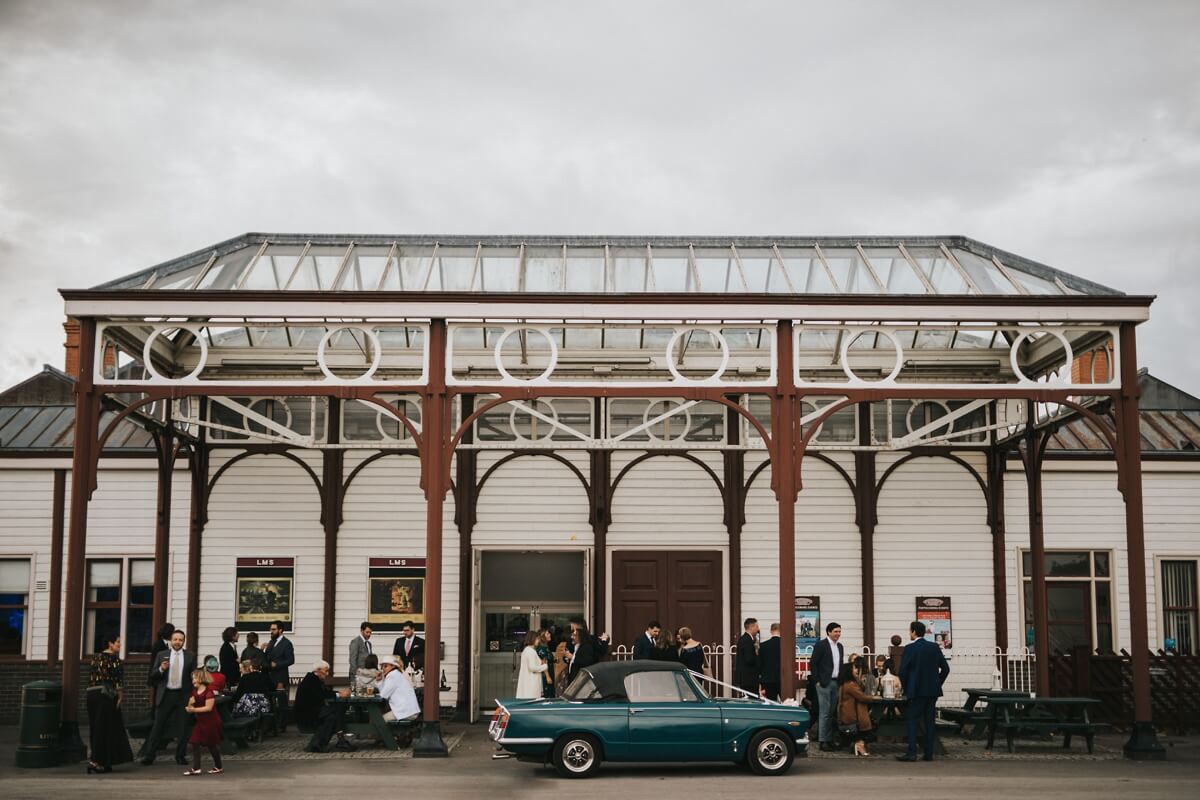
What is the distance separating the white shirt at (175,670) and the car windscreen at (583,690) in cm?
463

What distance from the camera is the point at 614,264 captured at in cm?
2059

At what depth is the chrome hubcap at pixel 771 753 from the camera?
1406 centimetres

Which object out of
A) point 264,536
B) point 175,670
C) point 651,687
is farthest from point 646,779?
point 264,536

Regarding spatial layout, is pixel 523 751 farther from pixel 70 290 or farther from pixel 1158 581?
pixel 1158 581

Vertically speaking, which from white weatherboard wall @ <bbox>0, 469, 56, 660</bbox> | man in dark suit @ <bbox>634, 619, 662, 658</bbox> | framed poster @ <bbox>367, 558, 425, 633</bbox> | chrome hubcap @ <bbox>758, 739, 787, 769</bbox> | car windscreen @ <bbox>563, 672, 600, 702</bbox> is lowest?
chrome hubcap @ <bbox>758, 739, 787, 769</bbox>

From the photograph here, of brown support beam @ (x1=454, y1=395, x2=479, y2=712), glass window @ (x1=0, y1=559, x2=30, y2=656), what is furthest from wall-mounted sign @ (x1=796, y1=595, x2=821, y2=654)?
glass window @ (x1=0, y1=559, x2=30, y2=656)

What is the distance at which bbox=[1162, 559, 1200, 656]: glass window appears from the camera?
21.5 m

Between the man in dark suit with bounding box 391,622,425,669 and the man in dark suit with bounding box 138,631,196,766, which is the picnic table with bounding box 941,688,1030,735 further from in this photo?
the man in dark suit with bounding box 138,631,196,766

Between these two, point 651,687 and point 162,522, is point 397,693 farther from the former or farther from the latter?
point 162,522

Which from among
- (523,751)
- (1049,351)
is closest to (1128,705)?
(1049,351)

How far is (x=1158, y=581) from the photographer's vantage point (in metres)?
21.5

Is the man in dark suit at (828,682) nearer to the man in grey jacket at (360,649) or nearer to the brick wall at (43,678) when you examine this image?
the man in grey jacket at (360,649)

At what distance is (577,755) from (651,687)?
3.59ft

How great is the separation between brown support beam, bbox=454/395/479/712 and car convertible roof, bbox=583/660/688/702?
6.87m
